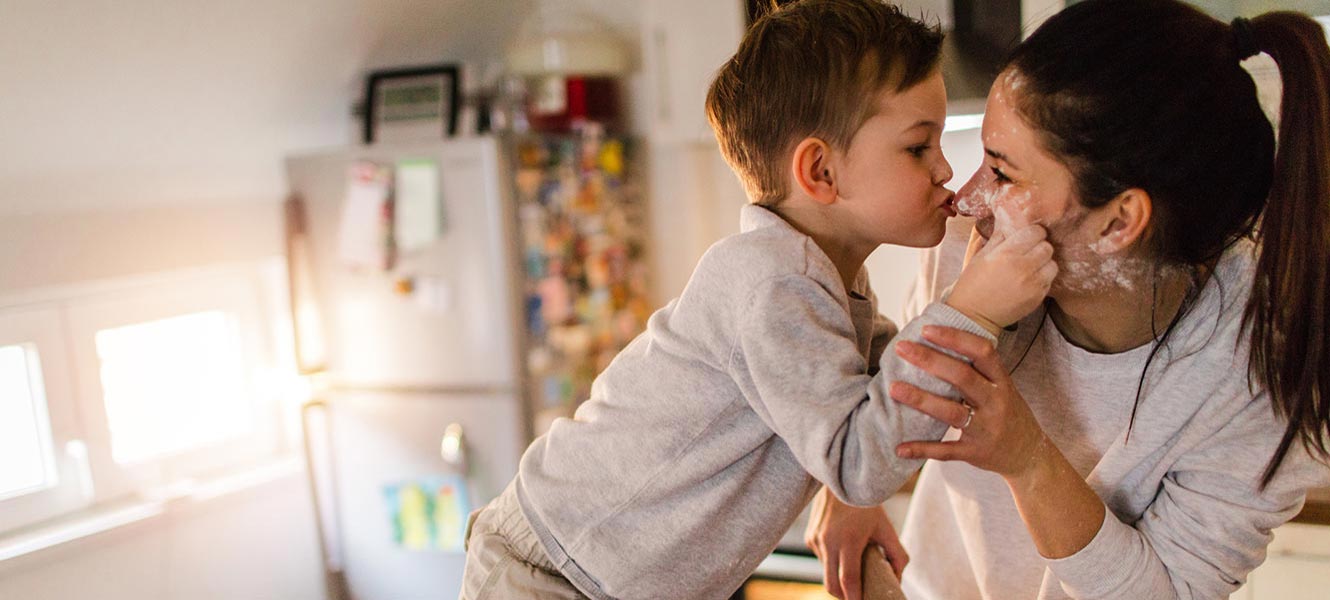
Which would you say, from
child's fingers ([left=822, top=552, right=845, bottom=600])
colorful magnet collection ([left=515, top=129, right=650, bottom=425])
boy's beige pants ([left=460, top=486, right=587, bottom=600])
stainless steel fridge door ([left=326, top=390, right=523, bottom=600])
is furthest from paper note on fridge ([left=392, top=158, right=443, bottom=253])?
child's fingers ([left=822, top=552, right=845, bottom=600])

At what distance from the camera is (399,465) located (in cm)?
271

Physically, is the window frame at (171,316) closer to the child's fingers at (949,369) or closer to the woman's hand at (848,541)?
the woman's hand at (848,541)

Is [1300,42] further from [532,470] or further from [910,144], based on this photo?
[532,470]

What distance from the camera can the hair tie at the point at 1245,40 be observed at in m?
0.86

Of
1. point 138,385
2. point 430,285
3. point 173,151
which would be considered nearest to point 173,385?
point 138,385

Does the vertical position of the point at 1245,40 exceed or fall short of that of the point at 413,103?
it falls short

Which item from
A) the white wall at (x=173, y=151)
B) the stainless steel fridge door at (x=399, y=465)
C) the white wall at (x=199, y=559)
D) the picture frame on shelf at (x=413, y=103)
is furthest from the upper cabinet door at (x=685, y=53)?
the white wall at (x=199, y=559)

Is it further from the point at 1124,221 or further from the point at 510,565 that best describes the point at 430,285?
the point at 1124,221

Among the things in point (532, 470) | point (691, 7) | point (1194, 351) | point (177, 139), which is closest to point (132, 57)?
point (177, 139)

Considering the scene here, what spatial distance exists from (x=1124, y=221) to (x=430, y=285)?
6.43 ft

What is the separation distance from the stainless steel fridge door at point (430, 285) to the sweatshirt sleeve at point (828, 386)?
5.56ft

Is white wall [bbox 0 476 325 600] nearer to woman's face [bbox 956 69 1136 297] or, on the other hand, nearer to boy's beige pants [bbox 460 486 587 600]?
boy's beige pants [bbox 460 486 587 600]

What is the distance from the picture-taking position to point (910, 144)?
972mm

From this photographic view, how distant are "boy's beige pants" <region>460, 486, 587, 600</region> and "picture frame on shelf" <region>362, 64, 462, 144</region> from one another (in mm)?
1831
